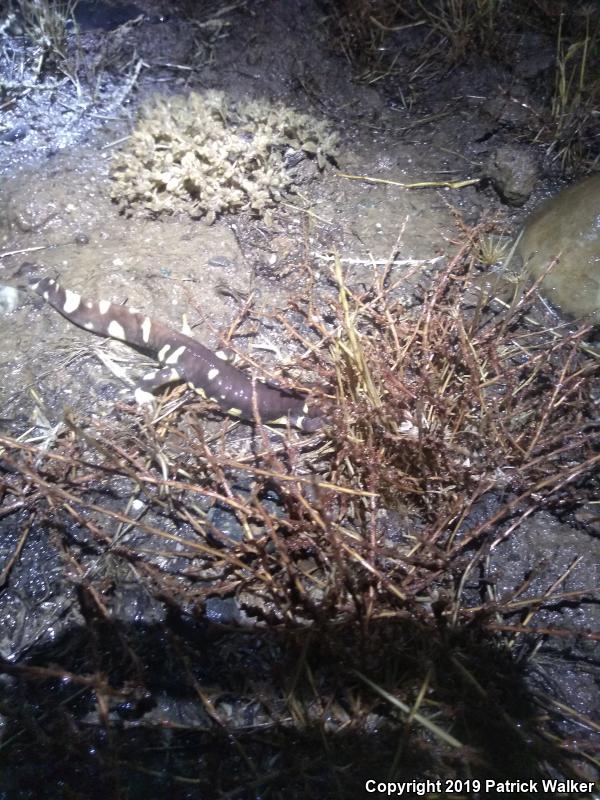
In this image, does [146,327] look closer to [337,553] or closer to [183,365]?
[183,365]

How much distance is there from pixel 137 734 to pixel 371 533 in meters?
1.43

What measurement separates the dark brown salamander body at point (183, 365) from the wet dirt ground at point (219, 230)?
142 millimetres

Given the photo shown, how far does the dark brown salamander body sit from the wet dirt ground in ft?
0.46

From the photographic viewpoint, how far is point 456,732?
2.55m

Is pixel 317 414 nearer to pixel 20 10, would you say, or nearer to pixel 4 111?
pixel 4 111

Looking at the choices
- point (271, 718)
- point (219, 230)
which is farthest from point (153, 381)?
point (271, 718)

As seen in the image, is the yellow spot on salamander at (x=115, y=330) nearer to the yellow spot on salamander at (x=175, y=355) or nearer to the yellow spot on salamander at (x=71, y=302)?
the yellow spot on salamander at (x=71, y=302)

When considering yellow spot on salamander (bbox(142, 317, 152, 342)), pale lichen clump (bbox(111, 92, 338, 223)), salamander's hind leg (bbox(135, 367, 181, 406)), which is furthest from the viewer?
pale lichen clump (bbox(111, 92, 338, 223))

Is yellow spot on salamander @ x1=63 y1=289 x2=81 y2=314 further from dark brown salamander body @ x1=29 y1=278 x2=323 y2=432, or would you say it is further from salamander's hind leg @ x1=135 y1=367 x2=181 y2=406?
salamander's hind leg @ x1=135 y1=367 x2=181 y2=406

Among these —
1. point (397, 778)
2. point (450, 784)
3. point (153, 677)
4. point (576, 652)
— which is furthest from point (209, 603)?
point (576, 652)

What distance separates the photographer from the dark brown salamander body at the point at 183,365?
3613 millimetres

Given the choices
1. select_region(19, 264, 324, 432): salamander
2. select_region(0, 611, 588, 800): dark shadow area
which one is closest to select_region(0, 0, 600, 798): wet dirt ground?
select_region(0, 611, 588, 800): dark shadow area

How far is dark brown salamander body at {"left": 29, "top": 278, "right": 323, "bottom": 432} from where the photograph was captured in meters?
3.61

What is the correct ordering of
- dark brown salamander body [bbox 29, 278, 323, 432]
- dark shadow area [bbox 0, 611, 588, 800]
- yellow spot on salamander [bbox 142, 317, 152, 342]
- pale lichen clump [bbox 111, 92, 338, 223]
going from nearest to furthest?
dark shadow area [bbox 0, 611, 588, 800]
dark brown salamander body [bbox 29, 278, 323, 432]
yellow spot on salamander [bbox 142, 317, 152, 342]
pale lichen clump [bbox 111, 92, 338, 223]
